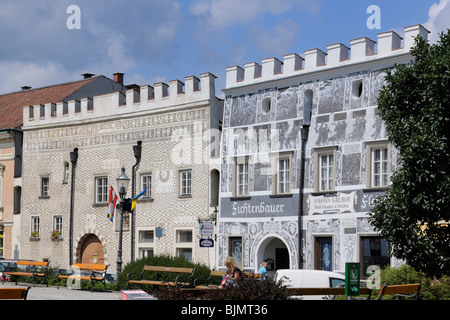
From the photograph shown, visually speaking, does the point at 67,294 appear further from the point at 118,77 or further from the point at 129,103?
the point at 118,77

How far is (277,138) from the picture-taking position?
29.4m

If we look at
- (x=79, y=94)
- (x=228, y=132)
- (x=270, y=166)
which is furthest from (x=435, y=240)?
(x=79, y=94)

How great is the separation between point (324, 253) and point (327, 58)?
719 centimetres

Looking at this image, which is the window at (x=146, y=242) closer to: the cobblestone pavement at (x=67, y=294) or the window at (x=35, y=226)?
the cobblestone pavement at (x=67, y=294)

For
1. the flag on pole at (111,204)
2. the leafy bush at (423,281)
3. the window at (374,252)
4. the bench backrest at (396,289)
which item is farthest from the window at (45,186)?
the bench backrest at (396,289)

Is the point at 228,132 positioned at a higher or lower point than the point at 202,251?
higher

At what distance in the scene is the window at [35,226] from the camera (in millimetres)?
37656

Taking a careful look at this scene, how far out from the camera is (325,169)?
28.1m

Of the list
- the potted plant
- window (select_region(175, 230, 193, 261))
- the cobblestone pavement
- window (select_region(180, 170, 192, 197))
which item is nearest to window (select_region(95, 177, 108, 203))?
the potted plant

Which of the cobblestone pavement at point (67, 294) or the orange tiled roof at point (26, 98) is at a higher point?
the orange tiled roof at point (26, 98)

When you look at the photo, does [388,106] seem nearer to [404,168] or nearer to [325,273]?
[404,168]

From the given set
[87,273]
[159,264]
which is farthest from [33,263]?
[159,264]

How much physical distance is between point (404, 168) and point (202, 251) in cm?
1455

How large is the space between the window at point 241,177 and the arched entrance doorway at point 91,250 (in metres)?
8.20
